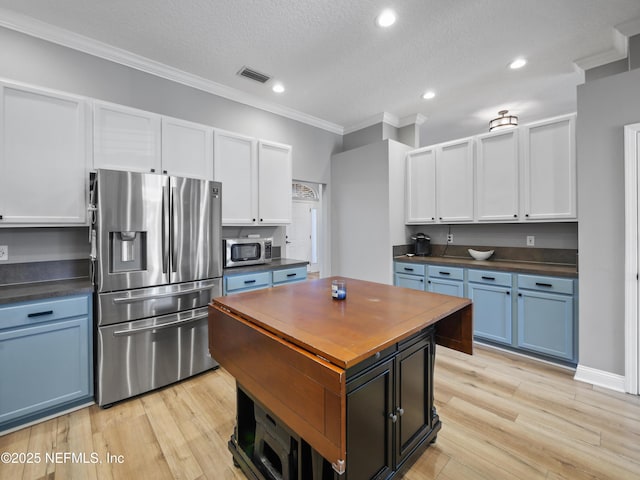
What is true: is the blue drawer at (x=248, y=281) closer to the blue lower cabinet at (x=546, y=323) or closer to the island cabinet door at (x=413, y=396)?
→ the island cabinet door at (x=413, y=396)

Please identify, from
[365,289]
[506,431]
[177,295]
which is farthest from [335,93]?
[506,431]

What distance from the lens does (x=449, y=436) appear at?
1.87m

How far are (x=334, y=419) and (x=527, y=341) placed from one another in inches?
114

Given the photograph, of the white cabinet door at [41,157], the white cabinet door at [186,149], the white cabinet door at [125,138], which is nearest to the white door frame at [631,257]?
the white cabinet door at [186,149]

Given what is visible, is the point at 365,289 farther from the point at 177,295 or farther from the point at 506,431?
the point at 177,295

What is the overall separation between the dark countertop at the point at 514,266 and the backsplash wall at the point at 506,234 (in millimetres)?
240

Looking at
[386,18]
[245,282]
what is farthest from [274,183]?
[386,18]

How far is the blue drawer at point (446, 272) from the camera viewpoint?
3397mm

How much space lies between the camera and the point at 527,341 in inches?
115

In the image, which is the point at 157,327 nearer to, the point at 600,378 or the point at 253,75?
the point at 253,75

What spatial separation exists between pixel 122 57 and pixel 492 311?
4552 mm

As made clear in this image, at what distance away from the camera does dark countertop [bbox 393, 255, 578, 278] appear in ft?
9.04

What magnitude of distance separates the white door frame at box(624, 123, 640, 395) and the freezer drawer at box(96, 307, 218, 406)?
353 centimetres

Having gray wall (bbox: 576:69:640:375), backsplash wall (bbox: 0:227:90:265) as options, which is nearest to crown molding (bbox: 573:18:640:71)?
gray wall (bbox: 576:69:640:375)
